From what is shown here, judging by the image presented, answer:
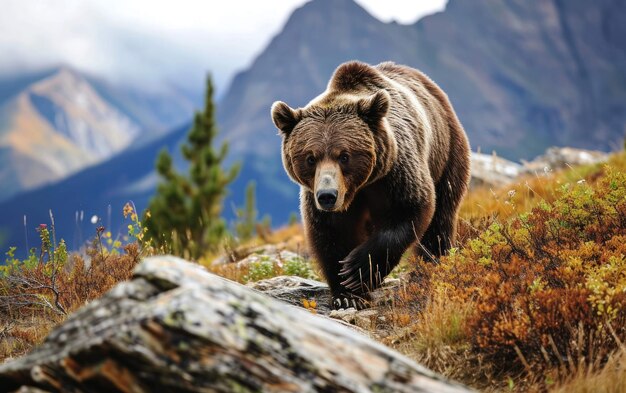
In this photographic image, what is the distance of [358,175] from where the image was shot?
4.83 m

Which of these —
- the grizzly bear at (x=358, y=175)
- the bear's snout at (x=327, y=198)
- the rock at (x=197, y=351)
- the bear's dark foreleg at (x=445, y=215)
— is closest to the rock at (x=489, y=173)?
the bear's dark foreleg at (x=445, y=215)

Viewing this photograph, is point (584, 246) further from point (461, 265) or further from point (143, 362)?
point (143, 362)

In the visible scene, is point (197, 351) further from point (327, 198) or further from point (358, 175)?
point (358, 175)

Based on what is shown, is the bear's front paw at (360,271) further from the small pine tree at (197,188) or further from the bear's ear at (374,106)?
the small pine tree at (197,188)

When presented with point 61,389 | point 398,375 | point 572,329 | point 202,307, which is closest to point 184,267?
point 202,307

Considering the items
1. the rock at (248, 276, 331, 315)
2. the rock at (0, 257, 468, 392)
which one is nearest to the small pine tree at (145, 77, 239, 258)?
the rock at (248, 276, 331, 315)

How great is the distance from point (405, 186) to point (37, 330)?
3.13m

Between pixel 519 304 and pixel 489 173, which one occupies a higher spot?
pixel 519 304

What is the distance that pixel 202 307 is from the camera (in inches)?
90.4

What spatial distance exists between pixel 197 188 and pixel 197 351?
19.9 metres

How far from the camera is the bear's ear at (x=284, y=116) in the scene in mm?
5113

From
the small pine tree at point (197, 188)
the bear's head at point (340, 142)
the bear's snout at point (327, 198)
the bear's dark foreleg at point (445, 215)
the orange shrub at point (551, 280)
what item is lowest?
the small pine tree at point (197, 188)

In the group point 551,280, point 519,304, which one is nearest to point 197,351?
point 519,304

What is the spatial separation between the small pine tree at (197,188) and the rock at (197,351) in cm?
1649
